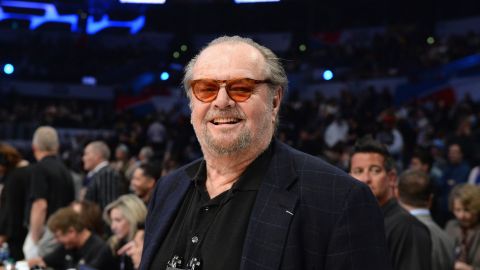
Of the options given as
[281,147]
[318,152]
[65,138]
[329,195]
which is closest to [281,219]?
[329,195]

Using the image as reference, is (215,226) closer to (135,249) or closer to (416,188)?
(416,188)

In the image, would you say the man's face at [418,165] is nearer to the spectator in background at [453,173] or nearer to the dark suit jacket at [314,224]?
the spectator in background at [453,173]

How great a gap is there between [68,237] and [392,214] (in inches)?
109

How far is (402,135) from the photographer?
38.1 feet

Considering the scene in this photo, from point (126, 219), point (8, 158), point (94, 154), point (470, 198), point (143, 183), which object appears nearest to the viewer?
point (470, 198)

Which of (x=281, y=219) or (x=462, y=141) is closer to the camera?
(x=281, y=219)

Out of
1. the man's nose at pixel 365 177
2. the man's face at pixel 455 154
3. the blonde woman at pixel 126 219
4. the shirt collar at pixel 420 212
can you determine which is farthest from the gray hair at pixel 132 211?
the man's face at pixel 455 154

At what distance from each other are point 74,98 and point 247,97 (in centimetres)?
2243

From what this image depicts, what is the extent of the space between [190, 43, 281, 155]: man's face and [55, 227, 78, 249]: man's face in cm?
347

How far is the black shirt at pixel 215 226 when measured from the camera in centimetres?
200

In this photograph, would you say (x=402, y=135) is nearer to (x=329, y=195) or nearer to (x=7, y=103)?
(x=329, y=195)

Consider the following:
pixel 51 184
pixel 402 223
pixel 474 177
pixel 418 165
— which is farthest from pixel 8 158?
pixel 474 177

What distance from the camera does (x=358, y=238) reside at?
191 cm

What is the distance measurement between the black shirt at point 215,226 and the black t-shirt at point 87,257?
3128 mm
